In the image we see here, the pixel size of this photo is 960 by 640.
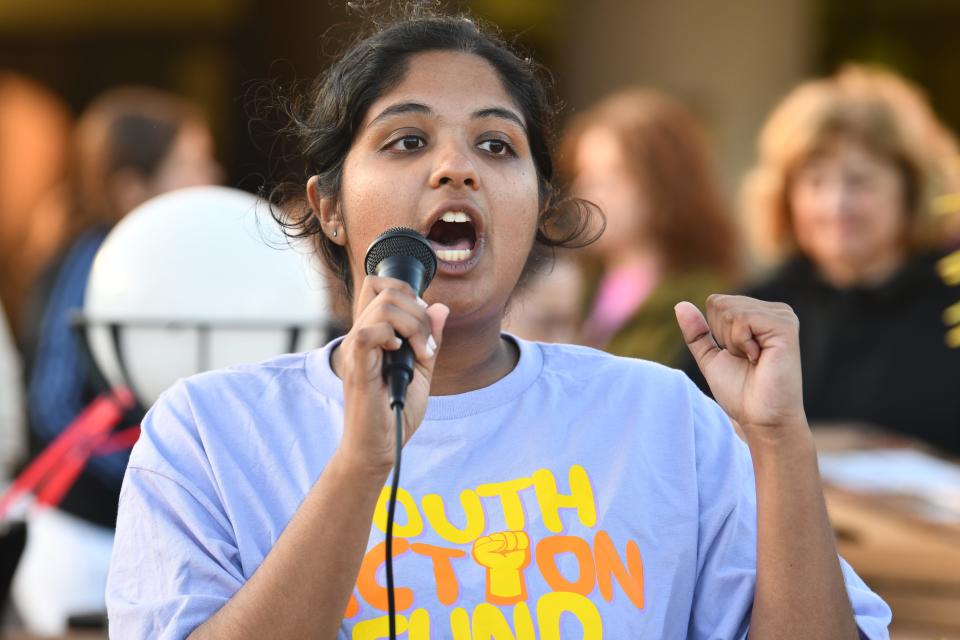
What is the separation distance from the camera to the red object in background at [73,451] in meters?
2.47

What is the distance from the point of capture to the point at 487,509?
1.49 m

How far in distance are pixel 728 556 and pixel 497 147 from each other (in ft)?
1.90

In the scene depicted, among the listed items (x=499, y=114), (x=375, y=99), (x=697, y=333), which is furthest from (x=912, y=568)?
(x=375, y=99)

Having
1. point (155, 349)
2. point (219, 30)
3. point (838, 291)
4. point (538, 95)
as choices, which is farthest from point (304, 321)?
point (219, 30)

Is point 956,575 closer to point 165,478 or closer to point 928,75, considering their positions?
point 165,478

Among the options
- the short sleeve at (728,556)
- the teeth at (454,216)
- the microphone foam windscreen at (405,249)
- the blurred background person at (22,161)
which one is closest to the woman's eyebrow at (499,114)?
the teeth at (454,216)

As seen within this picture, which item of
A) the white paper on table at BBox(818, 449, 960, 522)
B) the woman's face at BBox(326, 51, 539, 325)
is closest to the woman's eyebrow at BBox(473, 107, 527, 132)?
the woman's face at BBox(326, 51, 539, 325)

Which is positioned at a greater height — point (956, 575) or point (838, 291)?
point (838, 291)

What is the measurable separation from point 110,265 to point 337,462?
3.37 ft

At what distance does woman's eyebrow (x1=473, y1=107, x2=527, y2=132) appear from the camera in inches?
63.0

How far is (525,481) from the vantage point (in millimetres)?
1521

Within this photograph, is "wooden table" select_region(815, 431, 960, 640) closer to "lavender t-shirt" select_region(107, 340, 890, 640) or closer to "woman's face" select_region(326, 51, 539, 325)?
"lavender t-shirt" select_region(107, 340, 890, 640)

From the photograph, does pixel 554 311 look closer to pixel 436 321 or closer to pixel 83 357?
pixel 83 357

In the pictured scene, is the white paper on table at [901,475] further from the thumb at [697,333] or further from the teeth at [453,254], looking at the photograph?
the teeth at [453,254]
